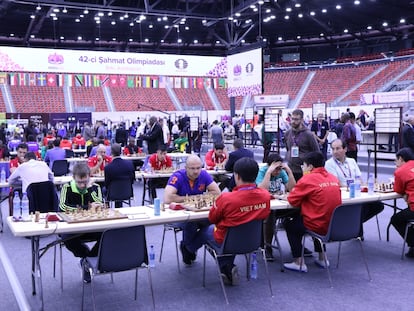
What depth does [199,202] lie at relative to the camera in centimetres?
385

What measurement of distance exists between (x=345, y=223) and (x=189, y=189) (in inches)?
56.0

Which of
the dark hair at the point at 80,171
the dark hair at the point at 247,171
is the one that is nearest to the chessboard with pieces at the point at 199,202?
the dark hair at the point at 247,171

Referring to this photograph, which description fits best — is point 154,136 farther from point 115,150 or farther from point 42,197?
point 42,197

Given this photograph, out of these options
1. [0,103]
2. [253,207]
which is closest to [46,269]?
[253,207]

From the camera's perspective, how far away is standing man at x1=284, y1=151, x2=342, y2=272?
385cm

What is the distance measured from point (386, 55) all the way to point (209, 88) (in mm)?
11036

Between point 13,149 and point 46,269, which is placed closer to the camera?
point 46,269

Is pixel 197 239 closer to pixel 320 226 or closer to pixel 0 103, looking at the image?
pixel 320 226

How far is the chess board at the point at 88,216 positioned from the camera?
336 centimetres

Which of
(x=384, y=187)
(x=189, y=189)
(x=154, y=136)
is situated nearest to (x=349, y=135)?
(x=154, y=136)

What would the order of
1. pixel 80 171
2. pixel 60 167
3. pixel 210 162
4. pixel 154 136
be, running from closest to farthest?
pixel 80 171 → pixel 210 162 → pixel 60 167 → pixel 154 136

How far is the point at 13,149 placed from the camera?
476 inches

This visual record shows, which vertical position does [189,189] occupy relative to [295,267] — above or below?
above

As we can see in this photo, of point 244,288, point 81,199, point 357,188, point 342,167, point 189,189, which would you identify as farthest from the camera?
point 342,167
